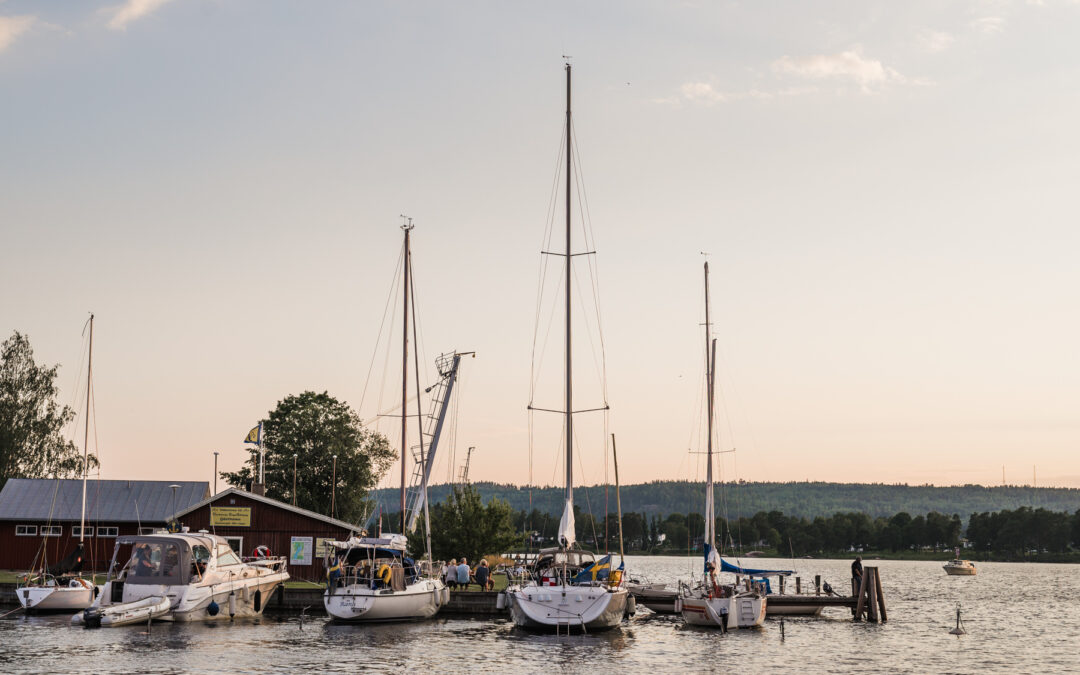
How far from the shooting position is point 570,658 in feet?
110

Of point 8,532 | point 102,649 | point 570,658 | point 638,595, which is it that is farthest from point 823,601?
point 8,532

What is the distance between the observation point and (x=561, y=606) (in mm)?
37625

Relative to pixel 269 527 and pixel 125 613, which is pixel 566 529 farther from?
pixel 269 527

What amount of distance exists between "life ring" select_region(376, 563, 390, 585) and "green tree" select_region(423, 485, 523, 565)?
19.3 m

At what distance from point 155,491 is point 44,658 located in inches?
1141

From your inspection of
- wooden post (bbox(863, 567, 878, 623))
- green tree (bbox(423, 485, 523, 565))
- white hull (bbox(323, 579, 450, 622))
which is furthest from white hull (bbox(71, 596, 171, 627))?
wooden post (bbox(863, 567, 878, 623))

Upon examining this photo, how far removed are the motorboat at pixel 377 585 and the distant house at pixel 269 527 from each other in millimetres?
10052

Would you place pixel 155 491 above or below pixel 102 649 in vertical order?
above

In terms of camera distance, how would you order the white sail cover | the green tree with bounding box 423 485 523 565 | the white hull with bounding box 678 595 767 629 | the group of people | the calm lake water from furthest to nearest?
the green tree with bounding box 423 485 523 565 < the group of people < the white hull with bounding box 678 595 767 629 < the white sail cover < the calm lake water

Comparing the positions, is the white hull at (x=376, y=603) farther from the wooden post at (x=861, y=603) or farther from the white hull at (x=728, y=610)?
the wooden post at (x=861, y=603)

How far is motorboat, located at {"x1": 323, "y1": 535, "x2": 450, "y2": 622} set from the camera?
130ft

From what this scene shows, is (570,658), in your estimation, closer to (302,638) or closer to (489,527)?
(302,638)

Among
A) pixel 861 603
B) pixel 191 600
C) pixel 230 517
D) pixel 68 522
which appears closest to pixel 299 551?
pixel 230 517

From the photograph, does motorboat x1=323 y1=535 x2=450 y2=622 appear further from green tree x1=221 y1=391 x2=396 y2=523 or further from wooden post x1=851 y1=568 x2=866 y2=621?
green tree x1=221 y1=391 x2=396 y2=523
